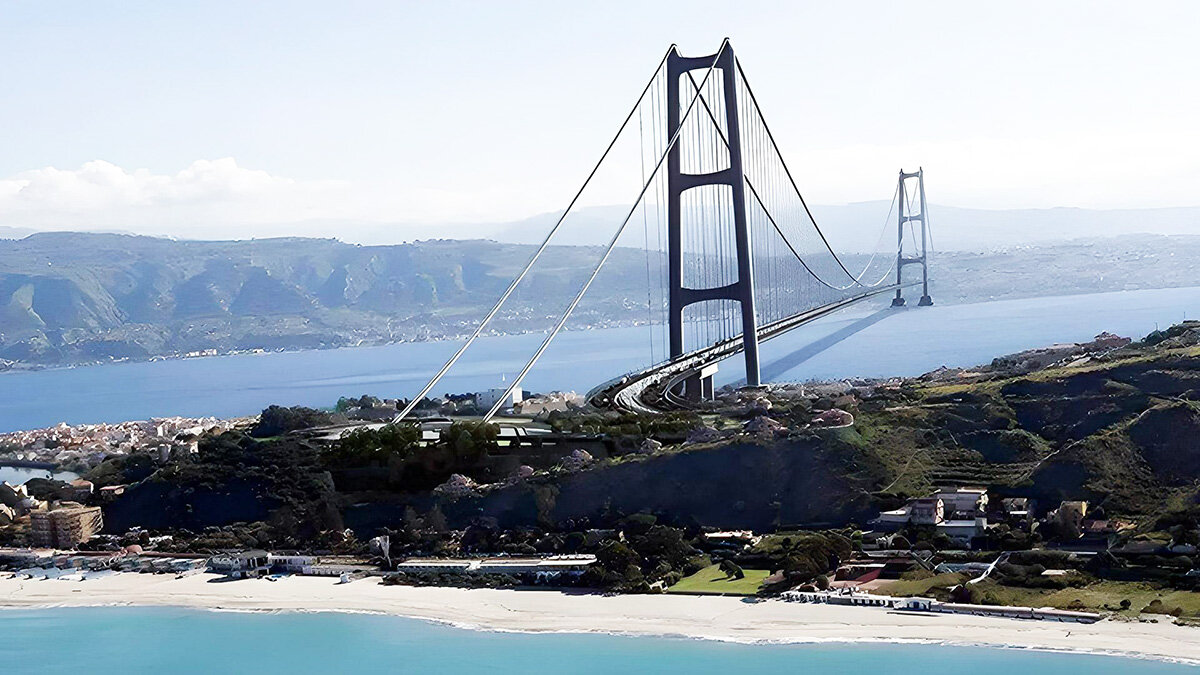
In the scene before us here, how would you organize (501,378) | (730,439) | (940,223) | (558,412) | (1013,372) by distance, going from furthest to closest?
(940,223) < (501,378) < (1013,372) < (558,412) < (730,439)

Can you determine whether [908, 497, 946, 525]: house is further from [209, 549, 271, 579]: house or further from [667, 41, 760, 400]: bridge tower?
[667, 41, 760, 400]: bridge tower

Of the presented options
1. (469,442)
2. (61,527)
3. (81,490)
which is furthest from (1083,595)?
(81,490)

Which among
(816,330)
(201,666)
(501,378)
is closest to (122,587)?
(201,666)

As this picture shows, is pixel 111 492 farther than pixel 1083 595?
Yes

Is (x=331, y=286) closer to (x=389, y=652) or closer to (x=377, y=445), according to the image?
(x=377, y=445)

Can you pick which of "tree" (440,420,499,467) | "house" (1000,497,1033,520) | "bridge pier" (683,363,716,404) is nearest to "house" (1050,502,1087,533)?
"house" (1000,497,1033,520)

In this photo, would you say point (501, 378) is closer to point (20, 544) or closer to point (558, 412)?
point (558, 412)

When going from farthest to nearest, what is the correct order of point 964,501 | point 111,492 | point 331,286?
point 331,286 < point 111,492 < point 964,501

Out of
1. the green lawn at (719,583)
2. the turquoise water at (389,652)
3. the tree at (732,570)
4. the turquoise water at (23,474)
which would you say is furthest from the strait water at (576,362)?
the turquoise water at (389,652)
